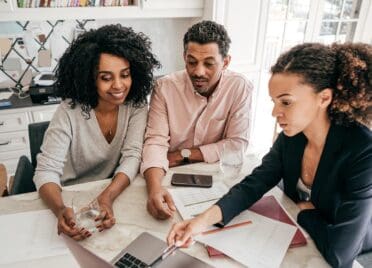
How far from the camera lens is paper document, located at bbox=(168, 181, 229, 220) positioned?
1074 mm

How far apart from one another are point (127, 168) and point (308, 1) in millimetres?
2516

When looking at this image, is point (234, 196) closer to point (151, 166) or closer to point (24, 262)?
point (151, 166)

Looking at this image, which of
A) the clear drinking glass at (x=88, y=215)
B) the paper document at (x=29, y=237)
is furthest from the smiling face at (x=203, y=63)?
the paper document at (x=29, y=237)

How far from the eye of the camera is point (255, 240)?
0.94m

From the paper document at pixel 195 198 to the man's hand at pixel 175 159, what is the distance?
28 centimetres

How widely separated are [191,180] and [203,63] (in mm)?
569

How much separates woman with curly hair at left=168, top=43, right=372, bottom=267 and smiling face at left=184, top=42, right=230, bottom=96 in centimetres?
45

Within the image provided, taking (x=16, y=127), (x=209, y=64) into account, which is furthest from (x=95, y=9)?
(x=209, y=64)

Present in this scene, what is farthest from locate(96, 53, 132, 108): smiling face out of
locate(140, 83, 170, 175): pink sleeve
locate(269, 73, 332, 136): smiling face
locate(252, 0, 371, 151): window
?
locate(252, 0, 371, 151): window

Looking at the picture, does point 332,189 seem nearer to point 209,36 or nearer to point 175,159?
point 175,159

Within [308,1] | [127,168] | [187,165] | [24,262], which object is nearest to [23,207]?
[24,262]

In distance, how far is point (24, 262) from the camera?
880 millimetres

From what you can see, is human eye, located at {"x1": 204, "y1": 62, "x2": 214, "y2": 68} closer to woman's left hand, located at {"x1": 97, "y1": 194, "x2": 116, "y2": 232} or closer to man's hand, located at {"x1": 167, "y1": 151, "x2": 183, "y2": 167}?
man's hand, located at {"x1": 167, "y1": 151, "x2": 183, "y2": 167}

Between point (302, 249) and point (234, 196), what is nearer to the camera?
point (302, 249)
